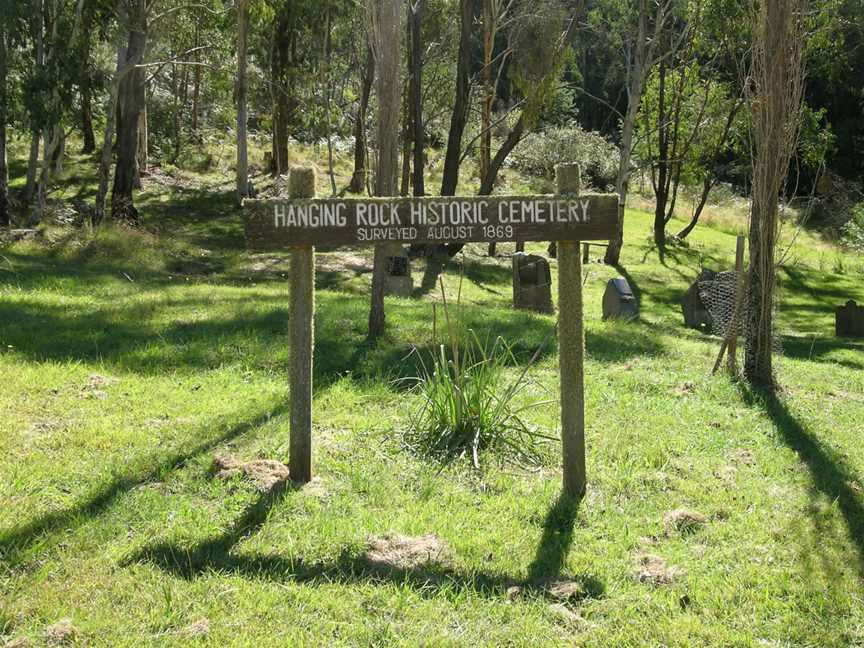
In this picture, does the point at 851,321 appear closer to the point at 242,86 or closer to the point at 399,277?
the point at 399,277

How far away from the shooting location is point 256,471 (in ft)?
18.2

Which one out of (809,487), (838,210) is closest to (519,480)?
(809,487)

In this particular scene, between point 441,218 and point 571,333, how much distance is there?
3.36ft

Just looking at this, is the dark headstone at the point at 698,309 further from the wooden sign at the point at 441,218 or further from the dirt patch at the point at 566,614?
the dirt patch at the point at 566,614

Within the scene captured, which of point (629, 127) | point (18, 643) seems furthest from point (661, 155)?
point (18, 643)

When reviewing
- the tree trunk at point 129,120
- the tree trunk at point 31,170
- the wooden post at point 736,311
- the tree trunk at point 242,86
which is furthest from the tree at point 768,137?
the tree trunk at point 242,86

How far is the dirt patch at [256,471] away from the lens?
541cm

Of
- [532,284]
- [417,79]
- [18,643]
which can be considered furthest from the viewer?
[417,79]

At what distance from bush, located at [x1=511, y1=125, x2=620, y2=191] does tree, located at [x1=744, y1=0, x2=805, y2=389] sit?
101 feet

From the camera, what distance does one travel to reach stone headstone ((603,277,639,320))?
1444 cm

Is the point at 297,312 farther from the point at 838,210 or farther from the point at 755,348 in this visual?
the point at 838,210

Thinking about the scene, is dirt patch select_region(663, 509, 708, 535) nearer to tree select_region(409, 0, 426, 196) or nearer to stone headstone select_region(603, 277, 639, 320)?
stone headstone select_region(603, 277, 639, 320)

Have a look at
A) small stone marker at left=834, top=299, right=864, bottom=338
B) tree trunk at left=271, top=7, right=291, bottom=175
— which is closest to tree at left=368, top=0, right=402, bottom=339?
small stone marker at left=834, top=299, right=864, bottom=338

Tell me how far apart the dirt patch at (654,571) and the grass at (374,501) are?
63mm
